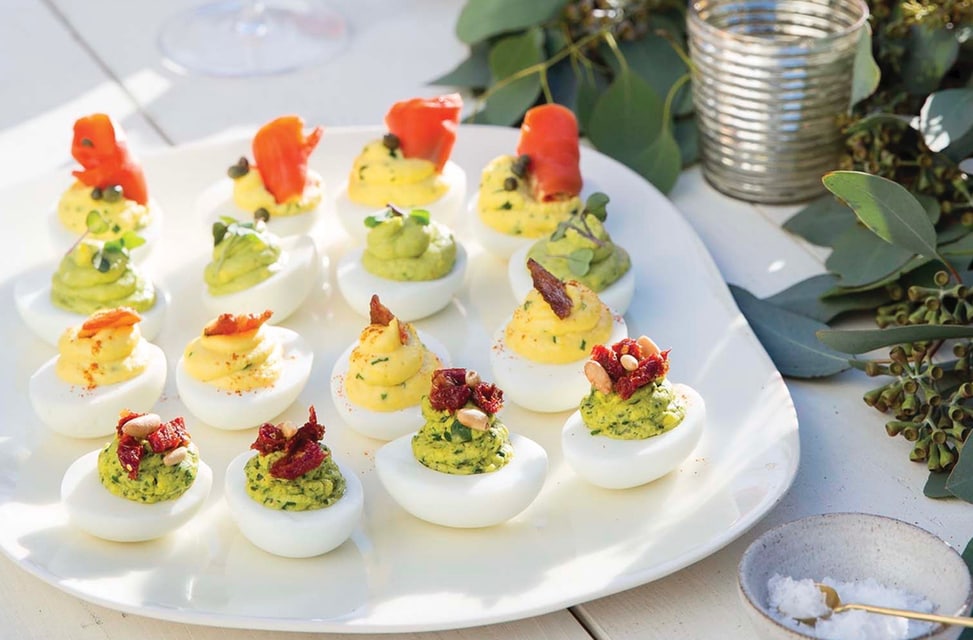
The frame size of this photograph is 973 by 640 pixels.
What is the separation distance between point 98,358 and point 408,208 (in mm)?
900

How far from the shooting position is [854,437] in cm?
265

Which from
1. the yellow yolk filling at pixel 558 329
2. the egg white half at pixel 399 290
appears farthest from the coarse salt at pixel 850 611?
the egg white half at pixel 399 290

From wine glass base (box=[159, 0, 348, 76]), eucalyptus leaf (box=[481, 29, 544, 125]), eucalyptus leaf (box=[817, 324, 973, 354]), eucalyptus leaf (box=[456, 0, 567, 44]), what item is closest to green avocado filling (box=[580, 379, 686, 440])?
eucalyptus leaf (box=[817, 324, 973, 354])

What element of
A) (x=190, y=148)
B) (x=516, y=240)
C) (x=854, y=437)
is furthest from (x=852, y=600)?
(x=190, y=148)

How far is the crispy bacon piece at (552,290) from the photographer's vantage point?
8.61 ft

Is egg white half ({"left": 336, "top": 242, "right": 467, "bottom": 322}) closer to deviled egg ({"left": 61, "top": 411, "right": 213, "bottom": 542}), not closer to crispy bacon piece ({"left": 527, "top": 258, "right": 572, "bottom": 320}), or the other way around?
crispy bacon piece ({"left": 527, "top": 258, "right": 572, "bottom": 320})

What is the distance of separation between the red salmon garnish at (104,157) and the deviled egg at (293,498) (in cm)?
112

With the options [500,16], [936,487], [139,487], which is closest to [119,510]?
[139,487]

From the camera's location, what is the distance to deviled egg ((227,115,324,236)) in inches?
125

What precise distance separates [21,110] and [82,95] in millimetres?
187

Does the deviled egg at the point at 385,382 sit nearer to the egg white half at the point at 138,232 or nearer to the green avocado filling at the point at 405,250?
the green avocado filling at the point at 405,250

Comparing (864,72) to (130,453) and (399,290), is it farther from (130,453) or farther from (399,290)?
(130,453)

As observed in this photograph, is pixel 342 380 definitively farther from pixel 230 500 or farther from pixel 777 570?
pixel 777 570

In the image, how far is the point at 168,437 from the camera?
234 centimetres
